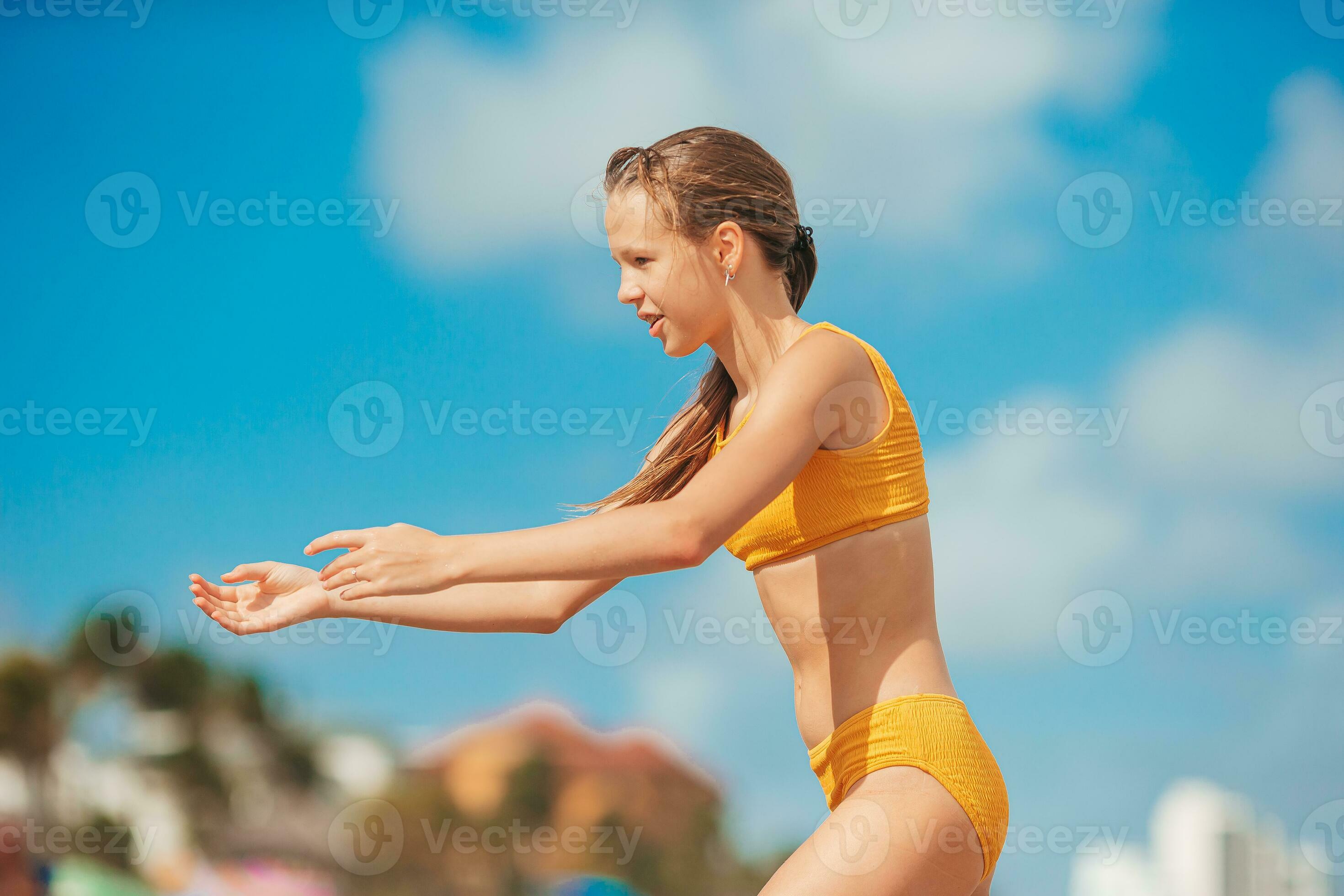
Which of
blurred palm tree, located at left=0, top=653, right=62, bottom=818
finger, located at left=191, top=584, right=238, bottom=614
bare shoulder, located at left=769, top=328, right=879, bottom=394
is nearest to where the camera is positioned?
bare shoulder, located at left=769, top=328, right=879, bottom=394

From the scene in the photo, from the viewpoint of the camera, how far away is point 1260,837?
2264 cm

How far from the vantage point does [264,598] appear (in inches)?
114

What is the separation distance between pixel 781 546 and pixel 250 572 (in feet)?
4.11

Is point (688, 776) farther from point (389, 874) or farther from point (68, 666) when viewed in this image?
point (68, 666)

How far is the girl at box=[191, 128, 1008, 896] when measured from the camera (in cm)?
208

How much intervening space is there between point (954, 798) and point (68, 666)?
2797 cm

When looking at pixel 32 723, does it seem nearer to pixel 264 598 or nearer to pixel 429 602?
pixel 264 598

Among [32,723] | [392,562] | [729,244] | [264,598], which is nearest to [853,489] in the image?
[729,244]

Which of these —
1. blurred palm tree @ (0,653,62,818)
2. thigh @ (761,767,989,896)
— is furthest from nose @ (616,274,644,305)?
blurred palm tree @ (0,653,62,818)

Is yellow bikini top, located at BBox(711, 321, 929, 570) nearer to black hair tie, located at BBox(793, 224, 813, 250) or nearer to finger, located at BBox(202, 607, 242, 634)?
black hair tie, located at BBox(793, 224, 813, 250)

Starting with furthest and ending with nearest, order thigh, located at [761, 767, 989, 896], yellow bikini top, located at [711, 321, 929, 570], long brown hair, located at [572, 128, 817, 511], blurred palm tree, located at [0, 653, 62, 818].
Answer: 1. blurred palm tree, located at [0, 653, 62, 818]
2. long brown hair, located at [572, 128, 817, 511]
3. yellow bikini top, located at [711, 321, 929, 570]
4. thigh, located at [761, 767, 989, 896]

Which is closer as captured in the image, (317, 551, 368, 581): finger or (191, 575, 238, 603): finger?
(317, 551, 368, 581): finger

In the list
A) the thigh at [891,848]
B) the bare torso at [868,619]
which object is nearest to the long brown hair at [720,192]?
the bare torso at [868,619]

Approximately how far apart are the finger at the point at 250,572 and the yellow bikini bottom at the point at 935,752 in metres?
1.37
